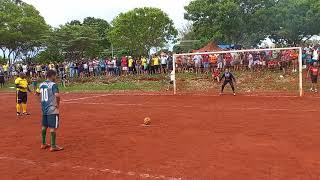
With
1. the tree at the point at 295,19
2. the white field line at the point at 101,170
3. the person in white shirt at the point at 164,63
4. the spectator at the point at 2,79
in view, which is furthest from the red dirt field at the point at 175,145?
the tree at the point at 295,19

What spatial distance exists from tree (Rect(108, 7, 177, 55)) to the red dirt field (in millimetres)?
32237

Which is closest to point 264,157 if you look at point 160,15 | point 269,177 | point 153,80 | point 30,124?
point 269,177

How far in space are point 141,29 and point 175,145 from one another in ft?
131

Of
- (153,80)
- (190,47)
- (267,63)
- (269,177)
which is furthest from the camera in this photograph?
(190,47)

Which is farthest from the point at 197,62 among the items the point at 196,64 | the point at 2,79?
the point at 2,79

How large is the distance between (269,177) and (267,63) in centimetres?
1977

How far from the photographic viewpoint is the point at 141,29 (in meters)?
49.2

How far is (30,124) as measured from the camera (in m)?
14.8

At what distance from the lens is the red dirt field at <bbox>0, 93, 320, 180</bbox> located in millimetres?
7926

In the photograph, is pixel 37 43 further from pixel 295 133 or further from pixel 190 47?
pixel 295 133

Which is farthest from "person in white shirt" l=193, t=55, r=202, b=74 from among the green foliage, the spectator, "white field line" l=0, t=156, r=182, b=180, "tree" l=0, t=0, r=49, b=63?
"tree" l=0, t=0, r=49, b=63

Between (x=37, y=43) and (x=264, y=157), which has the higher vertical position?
(x=37, y=43)

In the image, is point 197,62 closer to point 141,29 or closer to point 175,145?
point 175,145

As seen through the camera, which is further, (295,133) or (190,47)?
(190,47)
